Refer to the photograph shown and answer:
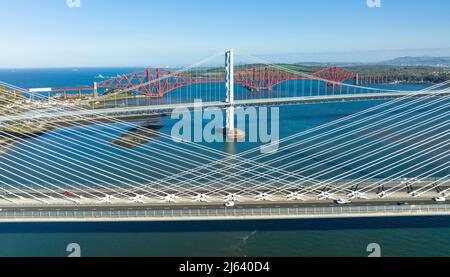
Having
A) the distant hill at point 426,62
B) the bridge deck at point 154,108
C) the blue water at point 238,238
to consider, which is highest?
the distant hill at point 426,62

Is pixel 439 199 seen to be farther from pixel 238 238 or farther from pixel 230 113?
pixel 230 113

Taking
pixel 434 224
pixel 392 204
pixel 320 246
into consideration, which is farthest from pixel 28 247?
pixel 434 224

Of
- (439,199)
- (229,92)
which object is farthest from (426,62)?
(439,199)

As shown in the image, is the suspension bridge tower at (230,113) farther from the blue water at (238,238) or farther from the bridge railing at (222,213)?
the bridge railing at (222,213)

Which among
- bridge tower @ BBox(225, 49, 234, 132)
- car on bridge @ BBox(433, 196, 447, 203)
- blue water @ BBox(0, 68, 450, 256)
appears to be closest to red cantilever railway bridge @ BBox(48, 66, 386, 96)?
bridge tower @ BBox(225, 49, 234, 132)

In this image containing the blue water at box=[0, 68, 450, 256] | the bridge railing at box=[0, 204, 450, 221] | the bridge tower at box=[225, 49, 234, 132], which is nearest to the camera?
the bridge railing at box=[0, 204, 450, 221]

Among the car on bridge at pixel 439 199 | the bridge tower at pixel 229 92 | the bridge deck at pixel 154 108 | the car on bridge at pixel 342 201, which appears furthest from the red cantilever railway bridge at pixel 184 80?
the car on bridge at pixel 342 201

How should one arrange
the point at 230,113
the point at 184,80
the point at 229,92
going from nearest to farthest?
the point at 230,113 < the point at 229,92 < the point at 184,80

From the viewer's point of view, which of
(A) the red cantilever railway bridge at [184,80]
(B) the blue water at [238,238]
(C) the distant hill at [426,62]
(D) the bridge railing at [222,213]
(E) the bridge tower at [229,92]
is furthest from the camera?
(C) the distant hill at [426,62]

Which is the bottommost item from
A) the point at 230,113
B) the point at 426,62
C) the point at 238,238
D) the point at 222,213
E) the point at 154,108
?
the point at 238,238

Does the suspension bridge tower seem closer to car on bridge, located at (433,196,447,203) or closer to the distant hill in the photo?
car on bridge, located at (433,196,447,203)
